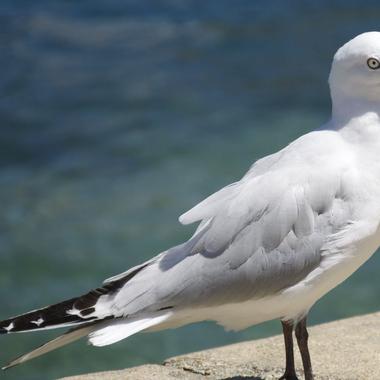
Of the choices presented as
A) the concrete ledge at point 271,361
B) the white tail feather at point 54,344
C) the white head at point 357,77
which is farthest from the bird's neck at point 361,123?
the white tail feather at point 54,344

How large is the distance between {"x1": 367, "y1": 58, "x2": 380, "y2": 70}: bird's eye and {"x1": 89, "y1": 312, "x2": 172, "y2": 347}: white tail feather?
0.92 metres

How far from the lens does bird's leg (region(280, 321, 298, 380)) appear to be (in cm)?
326

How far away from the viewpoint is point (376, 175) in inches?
121

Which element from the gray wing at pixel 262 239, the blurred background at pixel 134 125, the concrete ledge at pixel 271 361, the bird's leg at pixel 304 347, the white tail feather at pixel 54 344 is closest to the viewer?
the white tail feather at pixel 54 344

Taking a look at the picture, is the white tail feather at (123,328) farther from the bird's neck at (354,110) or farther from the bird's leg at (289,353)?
the bird's neck at (354,110)

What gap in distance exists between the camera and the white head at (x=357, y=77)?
10.2 feet

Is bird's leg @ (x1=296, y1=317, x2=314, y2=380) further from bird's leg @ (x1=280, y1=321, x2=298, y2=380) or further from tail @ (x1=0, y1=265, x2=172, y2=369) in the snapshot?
tail @ (x1=0, y1=265, x2=172, y2=369)

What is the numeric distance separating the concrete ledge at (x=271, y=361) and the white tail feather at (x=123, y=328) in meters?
0.29

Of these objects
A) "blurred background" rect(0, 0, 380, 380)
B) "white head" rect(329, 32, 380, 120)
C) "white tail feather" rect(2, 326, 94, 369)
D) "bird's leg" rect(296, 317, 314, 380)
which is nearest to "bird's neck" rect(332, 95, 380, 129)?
"white head" rect(329, 32, 380, 120)

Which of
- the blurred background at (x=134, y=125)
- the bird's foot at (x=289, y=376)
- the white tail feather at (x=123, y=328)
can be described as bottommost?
the bird's foot at (x=289, y=376)

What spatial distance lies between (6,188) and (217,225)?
Answer: 426 cm

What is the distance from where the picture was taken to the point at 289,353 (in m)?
3.28

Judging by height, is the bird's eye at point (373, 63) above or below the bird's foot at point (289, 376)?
above

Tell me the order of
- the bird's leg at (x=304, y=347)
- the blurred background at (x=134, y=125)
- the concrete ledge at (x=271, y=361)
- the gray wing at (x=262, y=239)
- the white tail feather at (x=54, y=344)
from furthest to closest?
the blurred background at (x=134, y=125) < the concrete ledge at (x=271, y=361) < the bird's leg at (x=304, y=347) < the gray wing at (x=262, y=239) < the white tail feather at (x=54, y=344)
